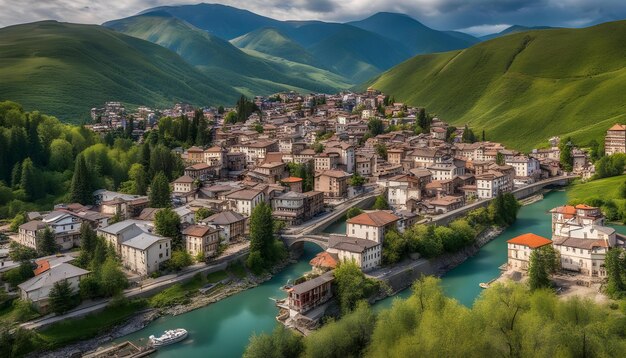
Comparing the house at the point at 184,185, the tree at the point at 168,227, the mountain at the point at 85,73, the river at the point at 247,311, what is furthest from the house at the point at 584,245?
the mountain at the point at 85,73

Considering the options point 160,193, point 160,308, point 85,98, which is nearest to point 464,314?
point 160,308

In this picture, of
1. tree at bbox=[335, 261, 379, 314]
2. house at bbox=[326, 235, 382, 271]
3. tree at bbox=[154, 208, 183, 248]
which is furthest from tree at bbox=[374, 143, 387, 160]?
tree at bbox=[335, 261, 379, 314]

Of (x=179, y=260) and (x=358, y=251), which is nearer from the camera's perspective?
(x=358, y=251)

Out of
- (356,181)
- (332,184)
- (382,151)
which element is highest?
(382,151)

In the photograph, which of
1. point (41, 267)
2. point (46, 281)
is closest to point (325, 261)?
point (46, 281)

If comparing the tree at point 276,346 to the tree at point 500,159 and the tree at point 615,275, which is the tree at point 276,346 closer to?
the tree at point 615,275

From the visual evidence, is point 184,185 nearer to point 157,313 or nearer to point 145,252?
point 145,252
